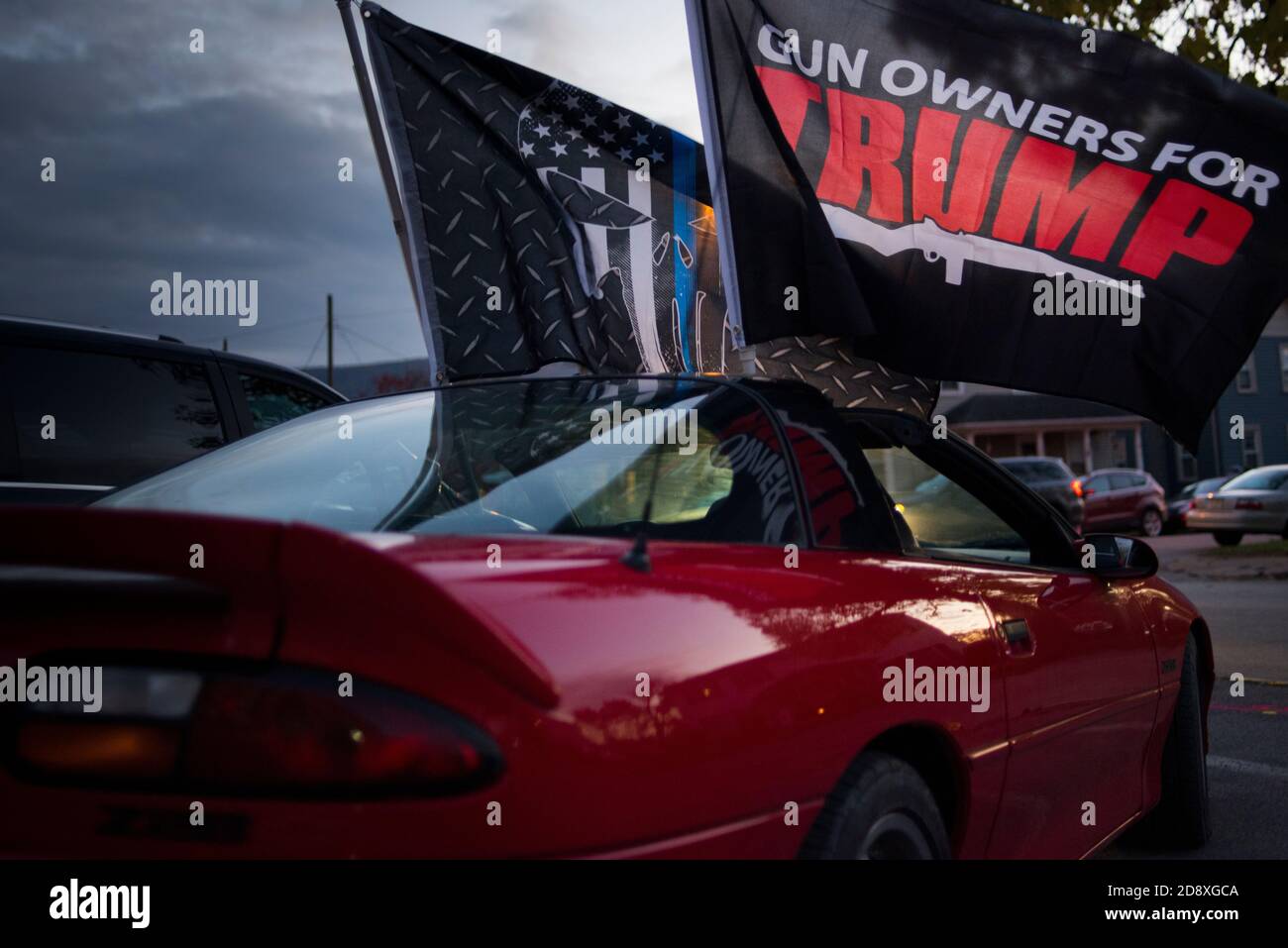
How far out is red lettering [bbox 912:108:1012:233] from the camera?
4.01 meters

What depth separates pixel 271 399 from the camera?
21.3 ft

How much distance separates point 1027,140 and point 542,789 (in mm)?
3274

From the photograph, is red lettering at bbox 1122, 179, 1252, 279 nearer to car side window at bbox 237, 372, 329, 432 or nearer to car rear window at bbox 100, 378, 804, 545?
car rear window at bbox 100, 378, 804, 545

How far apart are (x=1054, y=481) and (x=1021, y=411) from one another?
17.3 meters

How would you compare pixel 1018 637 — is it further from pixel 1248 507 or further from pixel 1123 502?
pixel 1123 502

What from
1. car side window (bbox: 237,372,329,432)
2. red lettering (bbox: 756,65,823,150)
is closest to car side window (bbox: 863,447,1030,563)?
car side window (bbox: 237,372,329,432)

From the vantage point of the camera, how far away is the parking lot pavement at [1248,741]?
3994 mm

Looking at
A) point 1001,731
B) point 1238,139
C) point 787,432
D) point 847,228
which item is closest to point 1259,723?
point 1238,139

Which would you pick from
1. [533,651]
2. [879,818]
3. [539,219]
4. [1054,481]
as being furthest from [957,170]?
[1054,481]

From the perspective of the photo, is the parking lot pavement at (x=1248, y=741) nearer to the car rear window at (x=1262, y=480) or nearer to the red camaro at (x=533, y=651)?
the red camaro at (x=533, y=651)

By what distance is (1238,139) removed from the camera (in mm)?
3986

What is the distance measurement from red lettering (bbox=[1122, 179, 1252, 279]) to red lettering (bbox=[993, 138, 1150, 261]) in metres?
0.08
